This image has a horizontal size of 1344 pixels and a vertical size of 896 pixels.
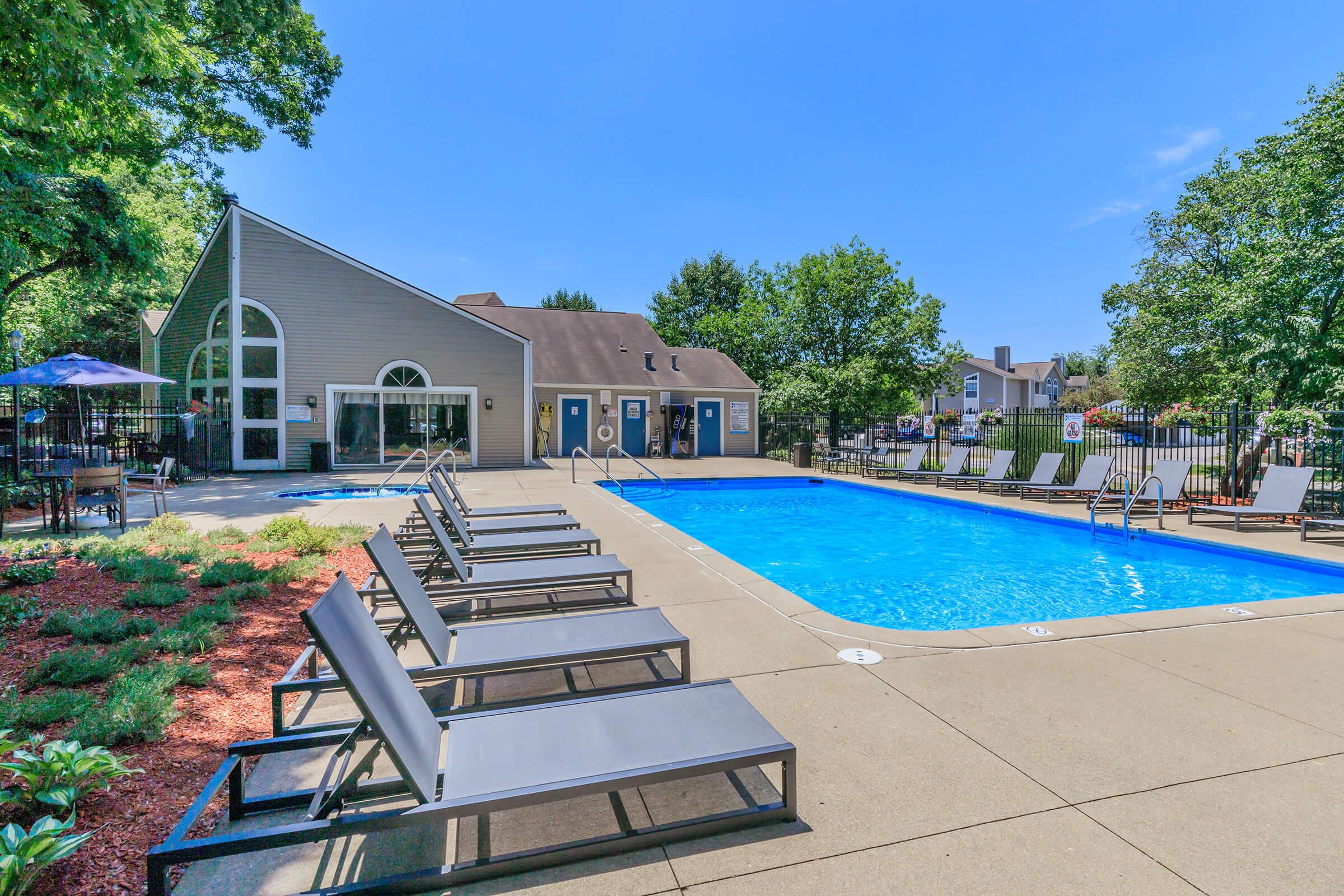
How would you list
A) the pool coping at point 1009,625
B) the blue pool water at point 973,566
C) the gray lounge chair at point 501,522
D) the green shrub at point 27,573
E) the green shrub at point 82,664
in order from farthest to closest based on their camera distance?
the blue pool water at point 973,566
the gray lounge chair at point 501,522
the green shrub at point 27,573
the pool coping at point 1009,625
the green shrub at point 82,664

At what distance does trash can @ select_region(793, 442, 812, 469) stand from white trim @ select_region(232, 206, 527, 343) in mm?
9561

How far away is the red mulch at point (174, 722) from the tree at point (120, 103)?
3569 mm

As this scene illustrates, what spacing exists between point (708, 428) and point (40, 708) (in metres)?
23.2

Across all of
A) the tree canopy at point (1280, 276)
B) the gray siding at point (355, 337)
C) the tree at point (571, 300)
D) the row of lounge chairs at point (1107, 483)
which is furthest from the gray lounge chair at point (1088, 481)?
the tree at point (571, 300)

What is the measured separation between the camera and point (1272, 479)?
31.3 ft

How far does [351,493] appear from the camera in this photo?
1356 centimetres

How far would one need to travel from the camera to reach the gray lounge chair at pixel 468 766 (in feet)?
6.09

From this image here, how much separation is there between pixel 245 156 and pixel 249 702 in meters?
21.9

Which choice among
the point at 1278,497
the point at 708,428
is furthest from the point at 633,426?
the point at 1278,497

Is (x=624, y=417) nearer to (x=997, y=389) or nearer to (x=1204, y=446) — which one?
(x=1204, y=446)

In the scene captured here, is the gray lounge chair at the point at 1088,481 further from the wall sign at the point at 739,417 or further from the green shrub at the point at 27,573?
the green shrub at the point at 27,573

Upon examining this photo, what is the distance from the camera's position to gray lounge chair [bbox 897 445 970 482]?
1566 cm

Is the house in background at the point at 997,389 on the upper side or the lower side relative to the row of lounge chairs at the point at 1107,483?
upper

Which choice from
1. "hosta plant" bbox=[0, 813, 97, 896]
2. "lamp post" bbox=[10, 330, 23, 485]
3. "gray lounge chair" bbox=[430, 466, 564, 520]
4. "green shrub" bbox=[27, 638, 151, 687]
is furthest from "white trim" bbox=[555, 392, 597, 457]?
"hosta plant" bbox=[0, 813, 97, 896]
